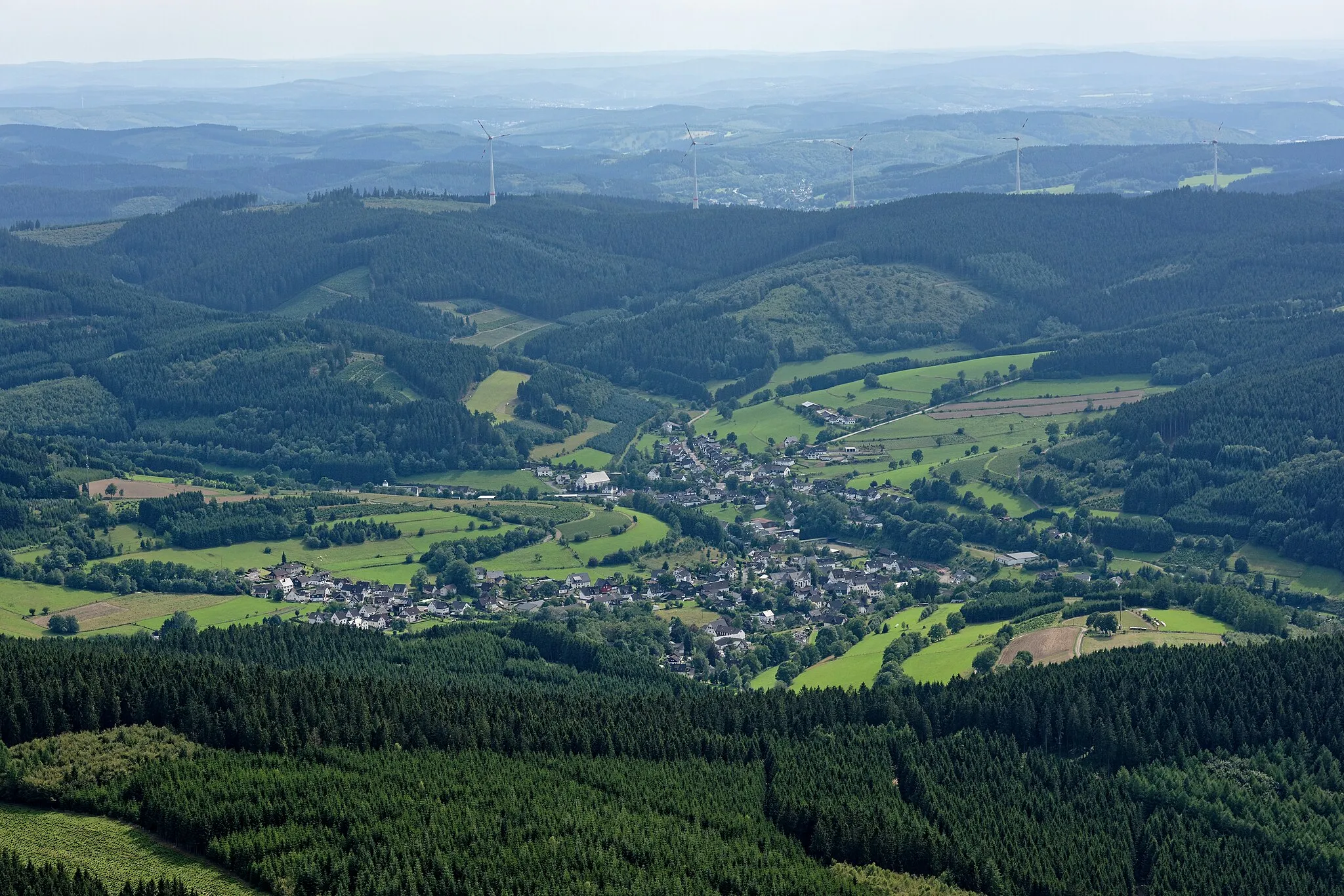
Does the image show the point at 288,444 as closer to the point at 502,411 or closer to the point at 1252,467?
the point at 502,411

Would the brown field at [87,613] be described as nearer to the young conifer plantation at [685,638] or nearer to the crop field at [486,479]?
the young conifer plantation at [685,638]

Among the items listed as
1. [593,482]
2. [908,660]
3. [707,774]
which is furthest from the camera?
[593,482]

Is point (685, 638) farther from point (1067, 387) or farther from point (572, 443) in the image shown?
point (1067, 387)

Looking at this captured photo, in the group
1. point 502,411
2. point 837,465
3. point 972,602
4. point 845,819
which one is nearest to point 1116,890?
point 845,819

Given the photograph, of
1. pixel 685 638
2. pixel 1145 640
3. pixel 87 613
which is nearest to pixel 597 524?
pixel 685 638

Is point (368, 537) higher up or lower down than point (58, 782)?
lower down

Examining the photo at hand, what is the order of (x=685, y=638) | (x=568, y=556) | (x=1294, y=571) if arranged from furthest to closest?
(x=568, y=556), (x=1294, y=571), (x=685, y=638)

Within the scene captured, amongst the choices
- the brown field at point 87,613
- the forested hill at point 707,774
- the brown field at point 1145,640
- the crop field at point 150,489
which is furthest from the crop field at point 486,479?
the brown field at point 1145,640
